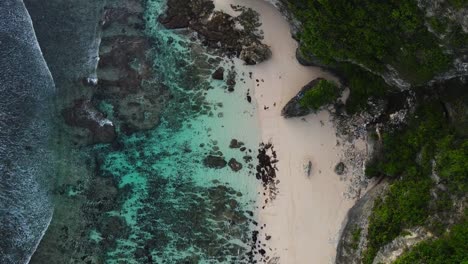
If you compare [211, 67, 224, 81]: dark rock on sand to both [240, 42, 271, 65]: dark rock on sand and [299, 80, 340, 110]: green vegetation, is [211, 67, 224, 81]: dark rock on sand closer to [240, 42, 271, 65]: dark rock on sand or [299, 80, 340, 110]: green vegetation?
[240, 42, 271, 65]: dark rock on sand

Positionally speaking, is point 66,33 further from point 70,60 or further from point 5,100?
point 5,100

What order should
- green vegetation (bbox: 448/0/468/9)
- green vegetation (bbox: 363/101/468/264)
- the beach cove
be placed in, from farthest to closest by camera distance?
the beach cove, green vegetation (bbox: 363/101/468/264), green vegetation (bbox: 448/0/468/9)

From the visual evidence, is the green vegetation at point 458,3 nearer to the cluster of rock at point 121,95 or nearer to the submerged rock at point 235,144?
the submerged rock at point 235,144

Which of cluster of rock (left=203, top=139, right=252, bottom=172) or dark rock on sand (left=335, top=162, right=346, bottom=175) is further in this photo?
cluster of rock (left=203, top=139, right=252, bottom=172)

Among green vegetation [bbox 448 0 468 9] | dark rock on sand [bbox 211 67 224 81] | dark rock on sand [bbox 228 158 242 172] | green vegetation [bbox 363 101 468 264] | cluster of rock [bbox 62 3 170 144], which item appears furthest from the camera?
cluster of rock [bbox 62 3 170 144]

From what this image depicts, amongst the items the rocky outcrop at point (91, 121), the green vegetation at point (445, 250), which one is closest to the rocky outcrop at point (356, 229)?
the green vegetation at point (445, 250)

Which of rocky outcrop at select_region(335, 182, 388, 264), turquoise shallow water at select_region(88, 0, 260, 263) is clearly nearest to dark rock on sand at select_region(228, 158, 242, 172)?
turquoise shallow water at select_region(88, 0, 260, 263)

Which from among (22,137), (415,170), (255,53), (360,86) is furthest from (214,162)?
(22,137)
